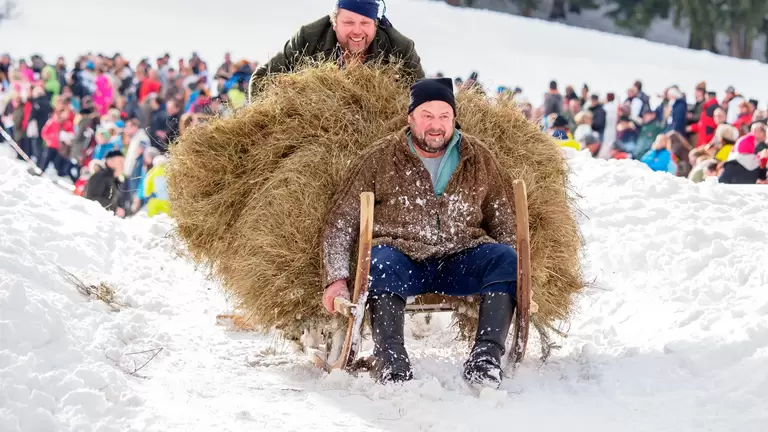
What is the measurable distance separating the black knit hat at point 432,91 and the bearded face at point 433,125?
2cm

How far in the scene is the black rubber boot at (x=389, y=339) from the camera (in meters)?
4.39

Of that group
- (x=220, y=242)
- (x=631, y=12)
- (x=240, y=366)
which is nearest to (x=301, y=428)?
(x=240, y=366)

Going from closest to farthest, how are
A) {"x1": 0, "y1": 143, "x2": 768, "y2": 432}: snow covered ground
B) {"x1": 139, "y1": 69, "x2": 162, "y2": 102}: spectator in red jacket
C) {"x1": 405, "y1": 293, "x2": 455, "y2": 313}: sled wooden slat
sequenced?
{"x1": 0, "y1": 143, "x2": 768, "y2": 432}: snow covered ground → {"x1": 405, "y1": 293, "x2": 455, "y2": 313}: sled wooden slat → {"x1": 139, "y1": 69, "x2": 162, "y2": 102}: spectator in red jacket

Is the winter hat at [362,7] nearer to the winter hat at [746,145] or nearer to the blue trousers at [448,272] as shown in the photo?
the blue trousers at [448,272]

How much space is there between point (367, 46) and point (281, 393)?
226 centimetres

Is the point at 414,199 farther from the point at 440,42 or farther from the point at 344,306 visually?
the point at 440,42

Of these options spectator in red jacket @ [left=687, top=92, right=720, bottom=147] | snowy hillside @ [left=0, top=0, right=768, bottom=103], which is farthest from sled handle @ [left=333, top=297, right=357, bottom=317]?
snowy hillside @ [left=0, top=0, right=768, bottom=103]

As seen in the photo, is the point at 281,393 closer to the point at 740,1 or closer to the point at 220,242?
the point at 220,242

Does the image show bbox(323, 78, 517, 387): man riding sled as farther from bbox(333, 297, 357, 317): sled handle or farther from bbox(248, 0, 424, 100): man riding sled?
bbox(248, 0, 424, 100): man riding sled

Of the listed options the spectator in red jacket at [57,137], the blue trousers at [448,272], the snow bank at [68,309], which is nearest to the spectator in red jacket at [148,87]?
the spectator in red jacket at [57,137]

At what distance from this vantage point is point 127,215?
1170 centimetres

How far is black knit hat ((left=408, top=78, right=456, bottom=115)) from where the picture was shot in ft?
15.6

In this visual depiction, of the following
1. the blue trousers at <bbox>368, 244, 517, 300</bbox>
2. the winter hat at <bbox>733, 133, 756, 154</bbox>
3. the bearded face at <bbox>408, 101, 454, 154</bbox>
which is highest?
the bearded face at <bbox>408, 101, 454, 154</bbox>

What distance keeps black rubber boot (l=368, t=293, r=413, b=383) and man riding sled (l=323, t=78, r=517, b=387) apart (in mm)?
15
